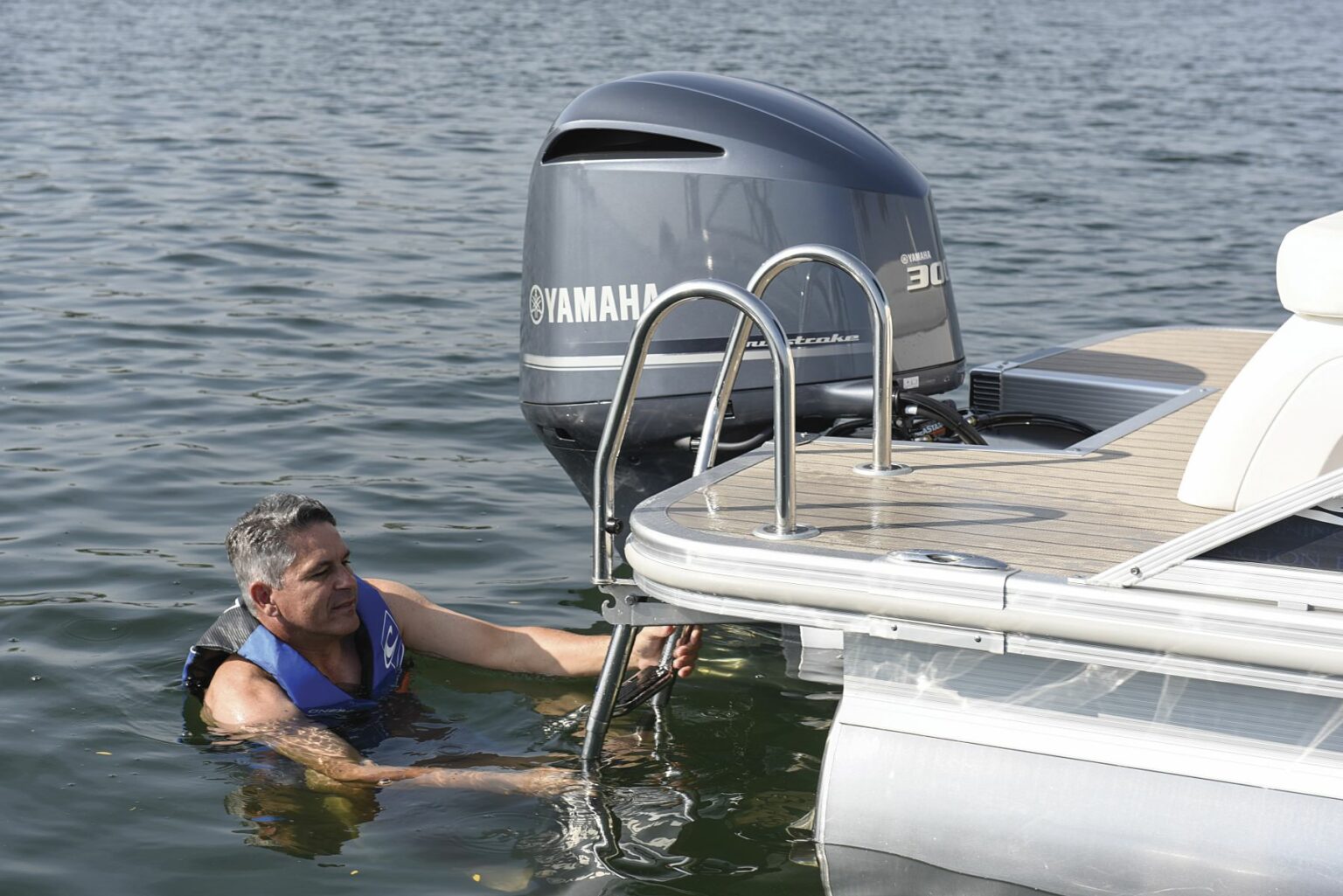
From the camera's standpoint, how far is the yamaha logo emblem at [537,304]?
4305 mm

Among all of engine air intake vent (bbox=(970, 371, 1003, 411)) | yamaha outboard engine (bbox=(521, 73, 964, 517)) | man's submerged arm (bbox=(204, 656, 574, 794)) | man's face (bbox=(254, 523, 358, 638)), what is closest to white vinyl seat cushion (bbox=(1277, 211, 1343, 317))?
yamaha outboard engine (bbox=(521, 73, 964, 517))

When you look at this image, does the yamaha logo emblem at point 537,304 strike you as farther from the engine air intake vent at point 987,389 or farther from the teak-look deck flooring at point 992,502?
the engine air intake vent at point 987,389

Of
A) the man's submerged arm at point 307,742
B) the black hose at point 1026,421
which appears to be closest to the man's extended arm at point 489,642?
the man's submerged arm at point 307,742

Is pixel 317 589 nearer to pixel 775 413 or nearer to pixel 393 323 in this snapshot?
pixel 775 413

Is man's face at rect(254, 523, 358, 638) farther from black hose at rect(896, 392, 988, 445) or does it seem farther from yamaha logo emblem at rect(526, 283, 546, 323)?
black hose at rect(896, 392, 988, 445)

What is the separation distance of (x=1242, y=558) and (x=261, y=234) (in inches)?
329

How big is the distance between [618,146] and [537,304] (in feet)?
1.55

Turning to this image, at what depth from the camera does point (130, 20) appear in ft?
70.4

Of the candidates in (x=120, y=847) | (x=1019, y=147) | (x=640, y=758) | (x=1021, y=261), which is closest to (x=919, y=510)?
(x=640, y=758)

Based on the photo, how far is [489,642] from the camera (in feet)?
13.6

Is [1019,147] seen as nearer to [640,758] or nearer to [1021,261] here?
[1021,261]

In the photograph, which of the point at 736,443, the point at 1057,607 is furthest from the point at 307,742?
the point at 1057,607

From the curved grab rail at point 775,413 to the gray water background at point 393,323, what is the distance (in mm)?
778

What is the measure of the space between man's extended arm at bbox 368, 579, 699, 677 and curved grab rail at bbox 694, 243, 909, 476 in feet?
2.87
